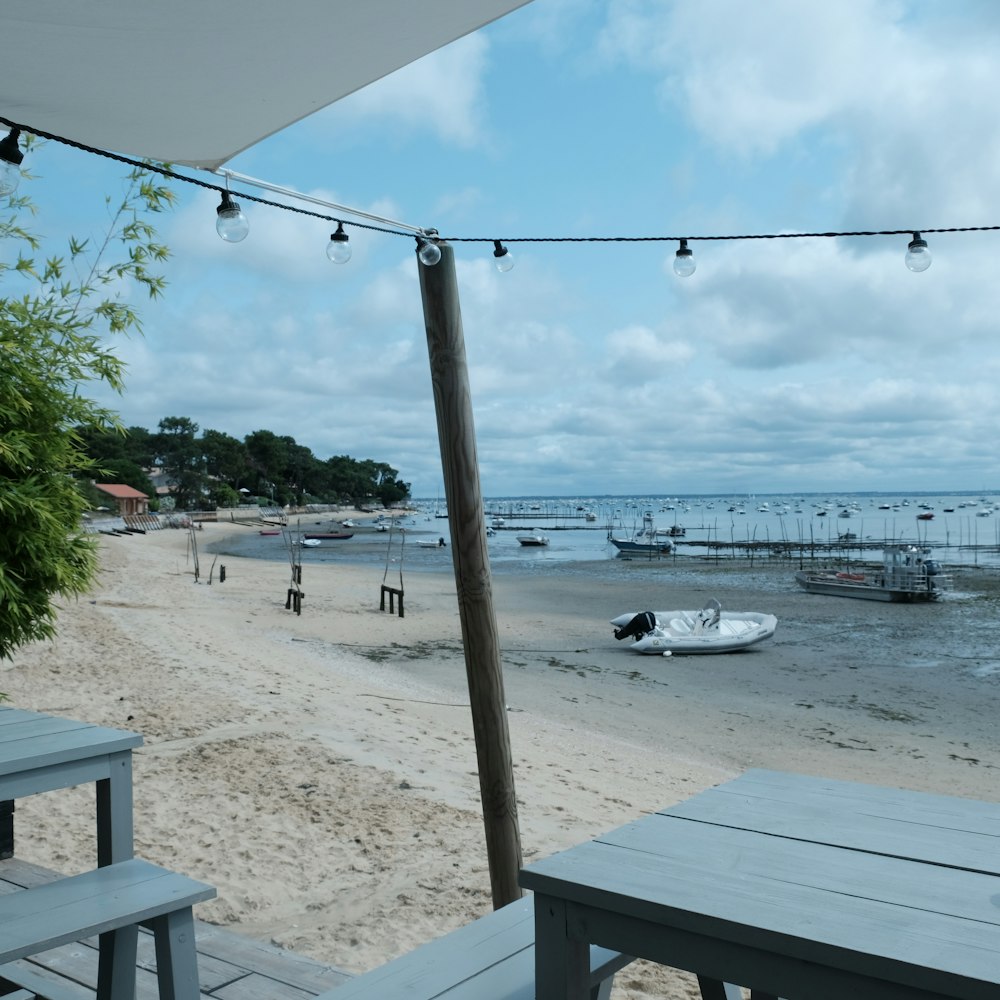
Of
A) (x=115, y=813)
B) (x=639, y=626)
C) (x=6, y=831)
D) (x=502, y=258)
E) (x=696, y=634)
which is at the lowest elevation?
Answer: (x=696, y=634)

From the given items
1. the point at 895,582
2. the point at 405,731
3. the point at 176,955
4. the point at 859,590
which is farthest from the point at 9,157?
the point at 859,590

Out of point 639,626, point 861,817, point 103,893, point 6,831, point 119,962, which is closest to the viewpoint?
point 861,817

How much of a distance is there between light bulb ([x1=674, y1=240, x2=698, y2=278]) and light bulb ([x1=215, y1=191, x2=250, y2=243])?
181cm

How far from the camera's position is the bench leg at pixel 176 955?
7.08 ft

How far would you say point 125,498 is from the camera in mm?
58844

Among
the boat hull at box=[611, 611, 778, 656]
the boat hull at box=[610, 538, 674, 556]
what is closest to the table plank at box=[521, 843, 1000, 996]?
the boat hull at box=[611, 611, 778, 656]

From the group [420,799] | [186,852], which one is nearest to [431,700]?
[420,799]

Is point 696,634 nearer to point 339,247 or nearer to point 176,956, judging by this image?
point 339,247

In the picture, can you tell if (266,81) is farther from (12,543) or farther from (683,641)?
(683,641)

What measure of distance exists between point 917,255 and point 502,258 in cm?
169

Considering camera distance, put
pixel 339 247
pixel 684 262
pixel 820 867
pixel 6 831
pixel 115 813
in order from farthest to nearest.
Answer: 1. pixel 684 262
2. pixel 6 831
3. pixel 339 247
4. pixel 115 813
5. pixel 820 867

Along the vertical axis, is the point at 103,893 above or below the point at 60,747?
below

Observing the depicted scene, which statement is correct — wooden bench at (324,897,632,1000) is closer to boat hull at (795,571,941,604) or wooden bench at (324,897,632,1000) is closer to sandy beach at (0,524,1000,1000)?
sandy beach at (0,524,1000,1000)

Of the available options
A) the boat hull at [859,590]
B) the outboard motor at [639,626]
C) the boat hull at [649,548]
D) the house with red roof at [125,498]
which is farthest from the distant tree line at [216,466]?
the outboard motor at [639,626]
